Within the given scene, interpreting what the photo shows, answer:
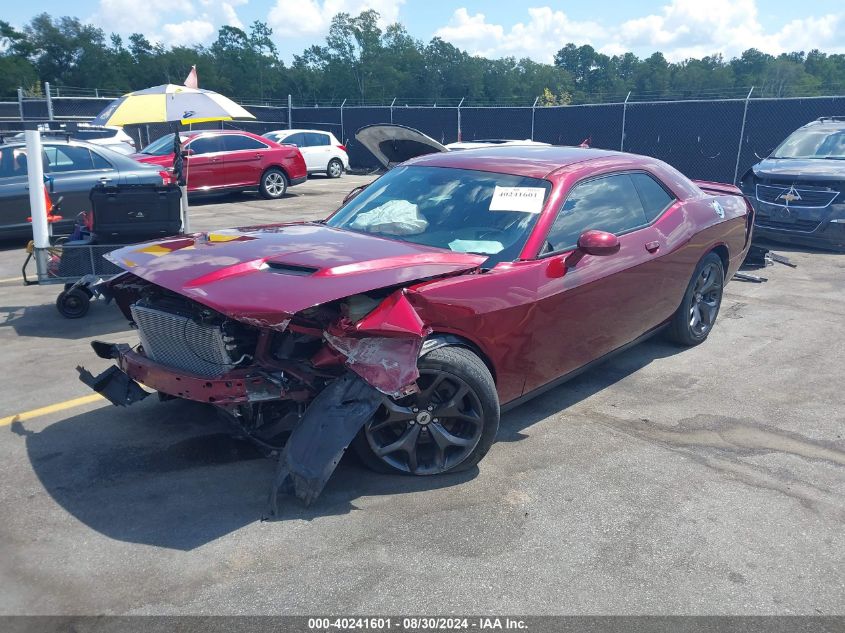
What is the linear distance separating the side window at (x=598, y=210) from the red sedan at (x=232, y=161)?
11888 millimetres

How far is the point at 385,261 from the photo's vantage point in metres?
3.78

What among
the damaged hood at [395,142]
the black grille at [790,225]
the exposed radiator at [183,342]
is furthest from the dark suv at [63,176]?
the black grille at [790,225]

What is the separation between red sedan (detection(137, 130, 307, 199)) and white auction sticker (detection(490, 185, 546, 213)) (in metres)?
12.0

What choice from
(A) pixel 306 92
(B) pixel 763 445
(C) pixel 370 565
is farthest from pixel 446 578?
(A) pixel 306 92

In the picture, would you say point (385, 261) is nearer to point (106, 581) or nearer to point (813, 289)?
point (106, 581)

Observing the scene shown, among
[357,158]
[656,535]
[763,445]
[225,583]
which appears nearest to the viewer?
[225,583]

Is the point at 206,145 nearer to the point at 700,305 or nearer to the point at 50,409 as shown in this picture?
the point at 50,409

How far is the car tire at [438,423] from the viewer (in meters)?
3.71

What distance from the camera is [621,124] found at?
20.2 m

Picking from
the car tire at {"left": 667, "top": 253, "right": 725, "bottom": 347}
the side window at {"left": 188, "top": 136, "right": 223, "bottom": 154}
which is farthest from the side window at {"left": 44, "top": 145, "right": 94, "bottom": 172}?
the car tire at {"left": 667, "top": 253, "right": 725, "bottom": 347}

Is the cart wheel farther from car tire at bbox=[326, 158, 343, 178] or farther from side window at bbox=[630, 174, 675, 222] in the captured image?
car tire at bbox=[326, 158, 343, 178]

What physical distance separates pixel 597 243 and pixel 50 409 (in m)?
3.62

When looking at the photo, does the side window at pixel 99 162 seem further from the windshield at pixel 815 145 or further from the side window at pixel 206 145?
the windshield at pixel 815 145

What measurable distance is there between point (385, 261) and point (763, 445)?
2532 millimetres
